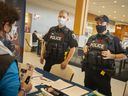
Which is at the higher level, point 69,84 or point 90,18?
point 90,18

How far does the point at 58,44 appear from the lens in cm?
306

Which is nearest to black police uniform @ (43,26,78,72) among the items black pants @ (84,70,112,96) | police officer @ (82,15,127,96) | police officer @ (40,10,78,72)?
police officer @ (40,10,78,72)

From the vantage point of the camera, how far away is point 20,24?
→ 3.59 m

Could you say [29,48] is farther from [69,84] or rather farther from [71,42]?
[69,84]

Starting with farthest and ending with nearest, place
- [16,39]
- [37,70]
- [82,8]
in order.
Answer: [82,8]
[16,39]
[37,70]

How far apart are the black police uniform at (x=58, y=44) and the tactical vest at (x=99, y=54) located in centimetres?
57

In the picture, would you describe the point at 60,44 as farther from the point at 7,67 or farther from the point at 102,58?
the point at 7,67

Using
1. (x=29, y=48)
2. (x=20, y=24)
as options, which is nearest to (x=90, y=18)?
(x=29, y=48)

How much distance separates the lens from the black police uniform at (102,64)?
2492 millimetres

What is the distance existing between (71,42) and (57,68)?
56 cm

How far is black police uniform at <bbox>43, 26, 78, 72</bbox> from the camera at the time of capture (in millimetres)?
3057

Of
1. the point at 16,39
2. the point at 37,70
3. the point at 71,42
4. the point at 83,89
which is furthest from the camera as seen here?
the point at 16,39

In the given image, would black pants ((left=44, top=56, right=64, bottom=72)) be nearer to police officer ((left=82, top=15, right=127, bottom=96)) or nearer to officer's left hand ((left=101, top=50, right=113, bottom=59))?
police officer ((left=82, top=15, right=127, bottom=96))

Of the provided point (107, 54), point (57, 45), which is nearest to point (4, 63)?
point (107, 54)
